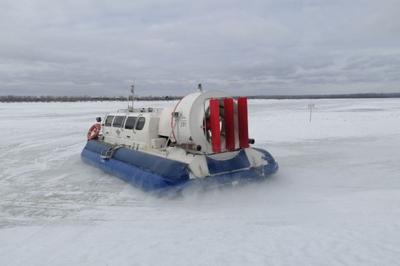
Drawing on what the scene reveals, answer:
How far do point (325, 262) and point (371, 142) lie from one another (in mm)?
9055

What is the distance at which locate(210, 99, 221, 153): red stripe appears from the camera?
6598 millimetres

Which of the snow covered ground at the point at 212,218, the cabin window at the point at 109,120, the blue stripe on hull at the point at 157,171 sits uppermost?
the cabin window at the point at 109,120

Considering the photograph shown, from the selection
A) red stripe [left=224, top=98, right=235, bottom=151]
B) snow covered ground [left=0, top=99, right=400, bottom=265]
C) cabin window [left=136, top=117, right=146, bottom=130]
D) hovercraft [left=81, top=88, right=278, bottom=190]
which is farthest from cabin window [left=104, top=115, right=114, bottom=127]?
red stripe [left=224, top=98, right=235, bottom=151]

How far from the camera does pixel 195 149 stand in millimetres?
6930

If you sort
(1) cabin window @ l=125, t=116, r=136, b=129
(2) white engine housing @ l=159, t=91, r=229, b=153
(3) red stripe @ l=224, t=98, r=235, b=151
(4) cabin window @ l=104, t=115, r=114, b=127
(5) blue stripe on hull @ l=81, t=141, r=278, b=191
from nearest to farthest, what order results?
1. (5) blue stripe on hull @ l=81, t=141, r=278, b=191
2. (3) red stripe @ l=224, t=98, r=235, b=151
3. (2) white engine housing @ l=159, t=91, r=229, b=153
4. (1) cabin window @ l=125, t=116, r=136, b=129
5. (4) cabin window @ l=104, t=115, r=114, b=127

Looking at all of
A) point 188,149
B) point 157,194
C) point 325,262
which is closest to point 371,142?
point 188,149

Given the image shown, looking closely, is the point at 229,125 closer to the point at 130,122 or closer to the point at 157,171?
the point at 157,171

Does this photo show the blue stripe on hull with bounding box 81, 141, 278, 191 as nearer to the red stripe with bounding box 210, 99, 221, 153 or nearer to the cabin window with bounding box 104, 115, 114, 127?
the red stripe with bounding box 210, 99, 221, 153

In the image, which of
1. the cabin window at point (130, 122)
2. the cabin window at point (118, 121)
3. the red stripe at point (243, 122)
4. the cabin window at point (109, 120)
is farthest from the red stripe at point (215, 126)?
the cabin window at point (109, 120)

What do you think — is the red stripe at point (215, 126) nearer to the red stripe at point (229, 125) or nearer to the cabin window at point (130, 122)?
the red stripe at point (229, 125)

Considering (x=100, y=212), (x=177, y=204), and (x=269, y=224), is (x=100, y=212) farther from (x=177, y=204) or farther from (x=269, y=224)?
(x=269, y=224)

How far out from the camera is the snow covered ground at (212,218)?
3.93m

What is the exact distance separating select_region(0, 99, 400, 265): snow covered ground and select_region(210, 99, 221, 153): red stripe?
782 millimetres

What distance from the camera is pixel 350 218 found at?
16.1ft
